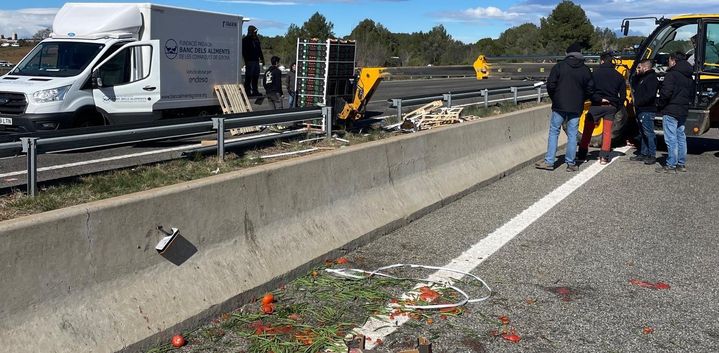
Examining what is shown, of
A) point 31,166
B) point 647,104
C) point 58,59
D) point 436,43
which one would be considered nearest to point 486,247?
point 31,166

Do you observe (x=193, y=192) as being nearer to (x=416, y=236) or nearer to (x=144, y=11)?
(x=416, y=236)

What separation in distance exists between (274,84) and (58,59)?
5324 mm

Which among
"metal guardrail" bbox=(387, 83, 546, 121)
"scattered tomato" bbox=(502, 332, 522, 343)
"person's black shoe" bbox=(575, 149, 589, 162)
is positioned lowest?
"scattered tomato" bbox=(502, 332, 522, 343)

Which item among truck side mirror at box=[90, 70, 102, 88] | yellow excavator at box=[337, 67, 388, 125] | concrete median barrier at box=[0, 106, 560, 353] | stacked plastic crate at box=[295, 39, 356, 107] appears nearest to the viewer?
concrete median barrier at box=[0, 106, 560, 353]

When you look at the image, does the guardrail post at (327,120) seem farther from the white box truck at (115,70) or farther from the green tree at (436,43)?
the green tree at (436,43)

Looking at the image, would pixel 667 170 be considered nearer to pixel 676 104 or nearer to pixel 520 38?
pixel 676 104

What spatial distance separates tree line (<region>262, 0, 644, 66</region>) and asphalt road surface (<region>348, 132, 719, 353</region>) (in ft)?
117

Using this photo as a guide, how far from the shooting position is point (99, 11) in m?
15.7

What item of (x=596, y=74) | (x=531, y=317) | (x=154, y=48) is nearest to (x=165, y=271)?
(x=531, y=317)

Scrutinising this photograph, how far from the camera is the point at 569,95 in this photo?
1239 centimetres

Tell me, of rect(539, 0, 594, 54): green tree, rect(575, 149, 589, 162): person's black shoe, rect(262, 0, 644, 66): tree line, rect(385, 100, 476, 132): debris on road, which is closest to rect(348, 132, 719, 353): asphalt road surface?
rect(575, 149, 589, 162): person's black shoe

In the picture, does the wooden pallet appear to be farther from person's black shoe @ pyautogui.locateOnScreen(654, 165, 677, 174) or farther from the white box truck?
person's black shoe @ pyautogui.locateOnScreen(654, 165, 677, 174)

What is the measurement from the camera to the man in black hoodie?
12.6 m

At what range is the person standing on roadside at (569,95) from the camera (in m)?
12.4
